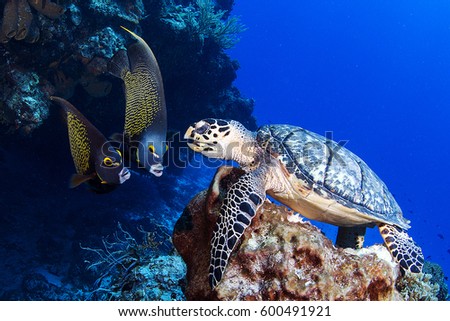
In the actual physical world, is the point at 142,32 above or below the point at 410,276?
below

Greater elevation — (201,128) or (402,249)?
(402,249)

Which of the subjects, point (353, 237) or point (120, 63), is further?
point (353, 237)

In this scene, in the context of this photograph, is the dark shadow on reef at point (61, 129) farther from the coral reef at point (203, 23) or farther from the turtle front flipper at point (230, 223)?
the turtle front flipper at point (230, 223)

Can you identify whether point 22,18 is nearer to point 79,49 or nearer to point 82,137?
point 79,49

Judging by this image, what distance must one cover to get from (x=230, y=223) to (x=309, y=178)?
1.56 metres

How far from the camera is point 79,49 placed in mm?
7617

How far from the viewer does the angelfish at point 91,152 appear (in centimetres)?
254

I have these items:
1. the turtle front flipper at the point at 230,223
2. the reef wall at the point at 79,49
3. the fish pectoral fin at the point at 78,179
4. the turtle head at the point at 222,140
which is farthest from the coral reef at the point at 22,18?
the turtle front flipper at the point at 230,223

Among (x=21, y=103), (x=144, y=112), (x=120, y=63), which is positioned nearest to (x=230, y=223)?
(x=144, y=112)

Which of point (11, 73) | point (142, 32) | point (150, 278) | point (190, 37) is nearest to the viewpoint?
point (150, 278)

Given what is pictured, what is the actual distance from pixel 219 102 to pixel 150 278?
1055cm
